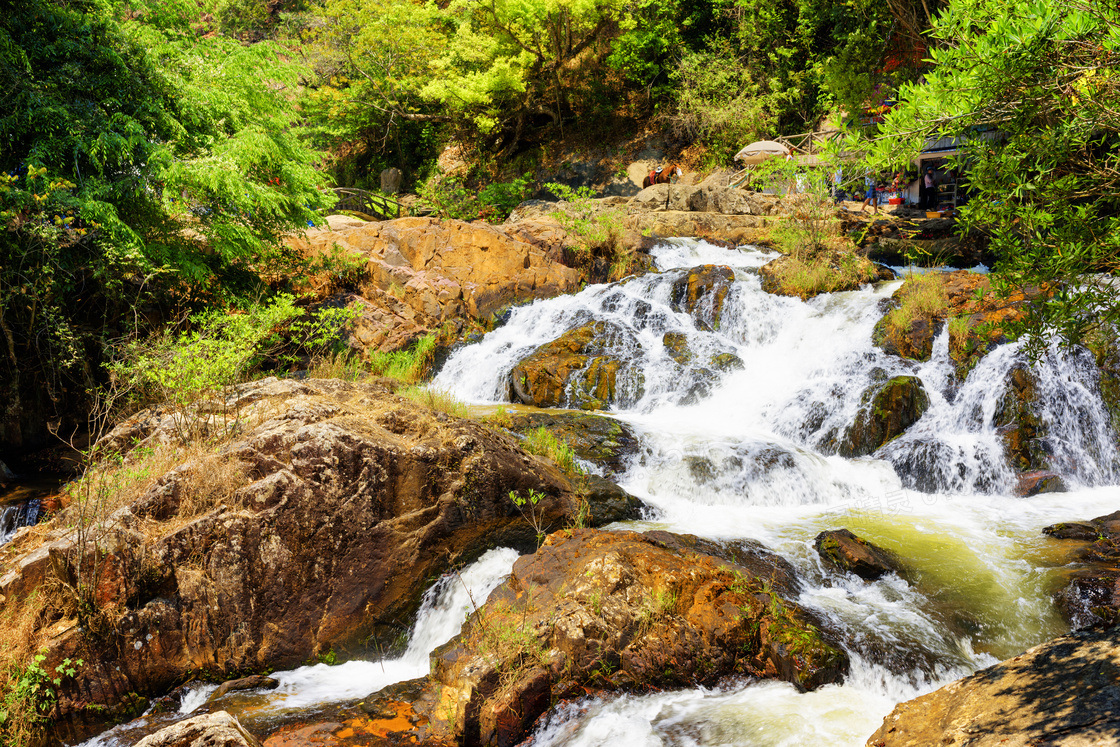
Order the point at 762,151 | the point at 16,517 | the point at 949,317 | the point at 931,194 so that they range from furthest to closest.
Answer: the point at 931,194, the point at 762,151, the point at 949,317, the point at 16,517

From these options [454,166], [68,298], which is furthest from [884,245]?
[454,166]

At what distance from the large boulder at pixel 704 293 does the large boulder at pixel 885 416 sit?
384cm

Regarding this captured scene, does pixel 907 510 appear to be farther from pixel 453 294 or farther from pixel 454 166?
pixel 454 166

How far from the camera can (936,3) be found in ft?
49.8

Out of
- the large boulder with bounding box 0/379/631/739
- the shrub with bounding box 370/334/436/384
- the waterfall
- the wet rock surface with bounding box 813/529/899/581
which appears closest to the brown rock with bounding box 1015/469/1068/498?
the wet rock surface with bounding box 813/529/899/581

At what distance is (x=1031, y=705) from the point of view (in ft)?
10.9

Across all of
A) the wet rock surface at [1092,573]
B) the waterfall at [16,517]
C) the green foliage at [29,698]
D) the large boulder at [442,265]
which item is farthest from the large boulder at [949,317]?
the waterfall at [16,517]

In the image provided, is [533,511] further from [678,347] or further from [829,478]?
[678,347]

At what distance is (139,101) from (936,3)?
17.2m

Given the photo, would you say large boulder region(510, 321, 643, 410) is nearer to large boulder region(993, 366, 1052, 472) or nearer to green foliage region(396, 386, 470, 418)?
green foliage region(396, 386, 470, 418)

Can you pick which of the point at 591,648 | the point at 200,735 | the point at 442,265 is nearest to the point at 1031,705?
the point at 591,648

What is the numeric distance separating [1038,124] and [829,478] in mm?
5851

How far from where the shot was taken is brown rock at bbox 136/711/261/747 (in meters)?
2.91

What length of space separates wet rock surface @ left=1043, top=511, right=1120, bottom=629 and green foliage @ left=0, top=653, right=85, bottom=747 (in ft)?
25.6
